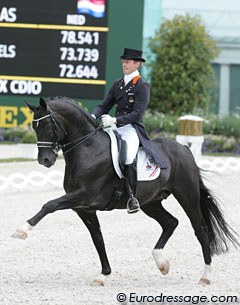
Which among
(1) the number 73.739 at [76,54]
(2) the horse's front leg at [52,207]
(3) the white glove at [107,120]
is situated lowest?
(2) the horse's front leg at [52,207]

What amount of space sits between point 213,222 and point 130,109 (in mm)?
1340

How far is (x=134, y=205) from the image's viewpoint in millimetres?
7348

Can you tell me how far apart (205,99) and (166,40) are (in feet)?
7.14

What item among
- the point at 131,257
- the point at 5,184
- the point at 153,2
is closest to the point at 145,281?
the point at 131,257

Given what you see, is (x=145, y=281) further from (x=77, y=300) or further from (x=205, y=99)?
(x=205, y=99)

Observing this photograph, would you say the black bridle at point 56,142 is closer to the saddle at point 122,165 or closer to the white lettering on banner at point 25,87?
the saddle at point 122,165

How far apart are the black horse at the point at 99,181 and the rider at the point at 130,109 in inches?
5.7

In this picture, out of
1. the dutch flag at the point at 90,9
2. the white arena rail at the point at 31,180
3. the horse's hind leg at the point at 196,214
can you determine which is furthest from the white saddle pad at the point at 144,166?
the dutch flag at the point at 90,9

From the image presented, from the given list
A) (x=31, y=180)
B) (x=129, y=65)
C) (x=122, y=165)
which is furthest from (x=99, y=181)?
(x=31, y=180)

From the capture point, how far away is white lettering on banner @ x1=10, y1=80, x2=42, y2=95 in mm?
17125

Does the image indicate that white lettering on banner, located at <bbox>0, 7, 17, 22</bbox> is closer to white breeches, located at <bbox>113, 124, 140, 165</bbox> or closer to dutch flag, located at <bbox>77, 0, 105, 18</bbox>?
dutch flag, located at <bbox>77, 0, 105, 18</bbox>

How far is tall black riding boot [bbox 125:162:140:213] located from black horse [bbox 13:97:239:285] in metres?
0.07

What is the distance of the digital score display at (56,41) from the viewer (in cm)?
1686

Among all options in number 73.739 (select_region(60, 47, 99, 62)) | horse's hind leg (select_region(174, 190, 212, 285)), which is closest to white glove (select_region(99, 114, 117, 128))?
horse's hind leg (select_region(174, 190, 212, 285))
